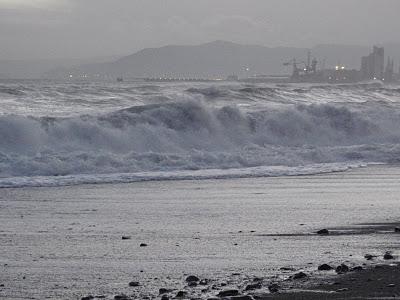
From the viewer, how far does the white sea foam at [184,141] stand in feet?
56.9

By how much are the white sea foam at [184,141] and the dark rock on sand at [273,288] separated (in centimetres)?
852

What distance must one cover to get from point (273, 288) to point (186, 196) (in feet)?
21.7

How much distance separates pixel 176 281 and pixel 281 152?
14.0 m

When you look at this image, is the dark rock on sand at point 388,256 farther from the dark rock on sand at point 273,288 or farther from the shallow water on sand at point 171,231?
the dark rock on sand at point 273,288

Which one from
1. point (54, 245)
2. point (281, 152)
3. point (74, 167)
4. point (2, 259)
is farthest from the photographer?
point (281, 152)

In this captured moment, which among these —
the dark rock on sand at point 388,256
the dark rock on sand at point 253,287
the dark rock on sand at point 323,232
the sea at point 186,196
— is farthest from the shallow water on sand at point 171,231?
the dark rock on sand at point 253,287

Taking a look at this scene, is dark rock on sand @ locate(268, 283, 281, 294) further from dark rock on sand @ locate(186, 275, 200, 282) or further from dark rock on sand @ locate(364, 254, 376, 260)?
dark rock on sand @ locate(364, 254, 376, 260)

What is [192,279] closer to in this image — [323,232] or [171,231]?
[171,231]

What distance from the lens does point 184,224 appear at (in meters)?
10.5

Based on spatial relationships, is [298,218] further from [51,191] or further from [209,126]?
[209,126]

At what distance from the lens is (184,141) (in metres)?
23.3

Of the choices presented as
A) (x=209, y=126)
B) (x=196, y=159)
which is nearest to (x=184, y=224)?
(x=196, y=159)

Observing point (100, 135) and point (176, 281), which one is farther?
point (100, 135)

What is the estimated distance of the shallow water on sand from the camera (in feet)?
24.9
